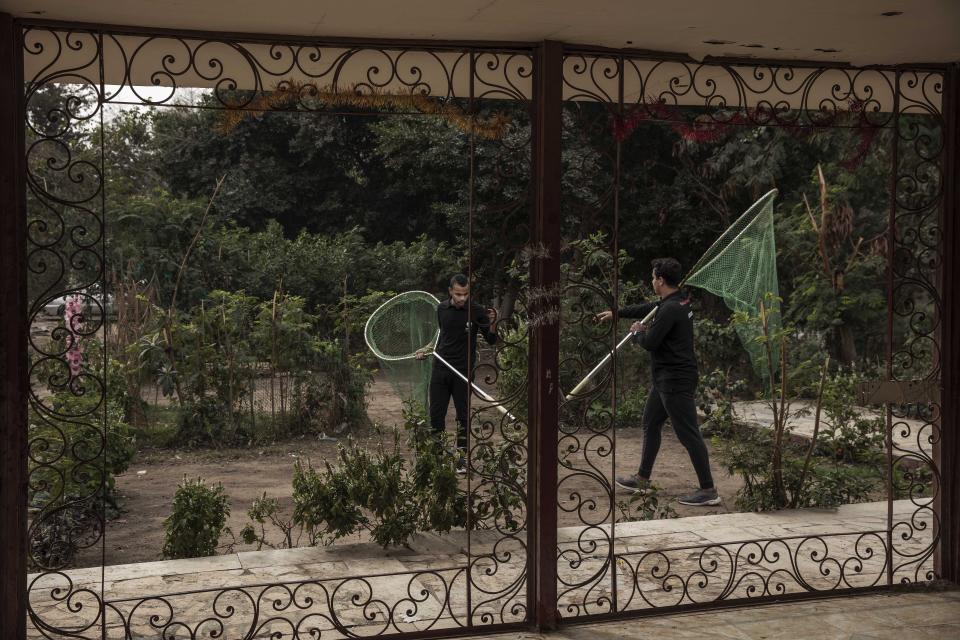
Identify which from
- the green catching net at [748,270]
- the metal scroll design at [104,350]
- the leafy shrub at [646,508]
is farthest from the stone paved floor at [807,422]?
the metal scroll design at [104,350]

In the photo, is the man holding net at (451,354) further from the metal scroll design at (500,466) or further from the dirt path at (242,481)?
the dirt path at (242,481)

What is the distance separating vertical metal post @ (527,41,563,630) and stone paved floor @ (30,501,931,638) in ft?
0.50

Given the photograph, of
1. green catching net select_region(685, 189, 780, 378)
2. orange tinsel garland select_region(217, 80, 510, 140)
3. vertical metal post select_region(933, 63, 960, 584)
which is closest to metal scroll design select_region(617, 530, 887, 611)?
vertical metal post select_region(933, 63, 960, 584)

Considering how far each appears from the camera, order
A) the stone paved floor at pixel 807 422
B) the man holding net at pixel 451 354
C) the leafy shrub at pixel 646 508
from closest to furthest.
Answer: the leafy shrub at pixel 646 508
the man holding net at pixel 451 354
the stone paved floor at pixel 807 422

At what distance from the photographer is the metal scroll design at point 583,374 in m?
4.48

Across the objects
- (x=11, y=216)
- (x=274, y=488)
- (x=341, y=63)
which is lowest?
(x=274, y=488)

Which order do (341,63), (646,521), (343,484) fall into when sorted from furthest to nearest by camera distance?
(646,521)
(343,484)
(341,63)

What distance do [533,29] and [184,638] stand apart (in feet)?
9.18

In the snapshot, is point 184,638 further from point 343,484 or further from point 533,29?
point 533,29

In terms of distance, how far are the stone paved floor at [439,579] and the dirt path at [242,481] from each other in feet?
2.91

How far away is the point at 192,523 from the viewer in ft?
17.9

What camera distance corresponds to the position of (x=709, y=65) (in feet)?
15.2

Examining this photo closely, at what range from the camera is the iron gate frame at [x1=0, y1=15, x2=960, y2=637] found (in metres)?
3.79

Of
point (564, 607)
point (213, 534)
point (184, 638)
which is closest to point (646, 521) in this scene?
point (564, 607)
